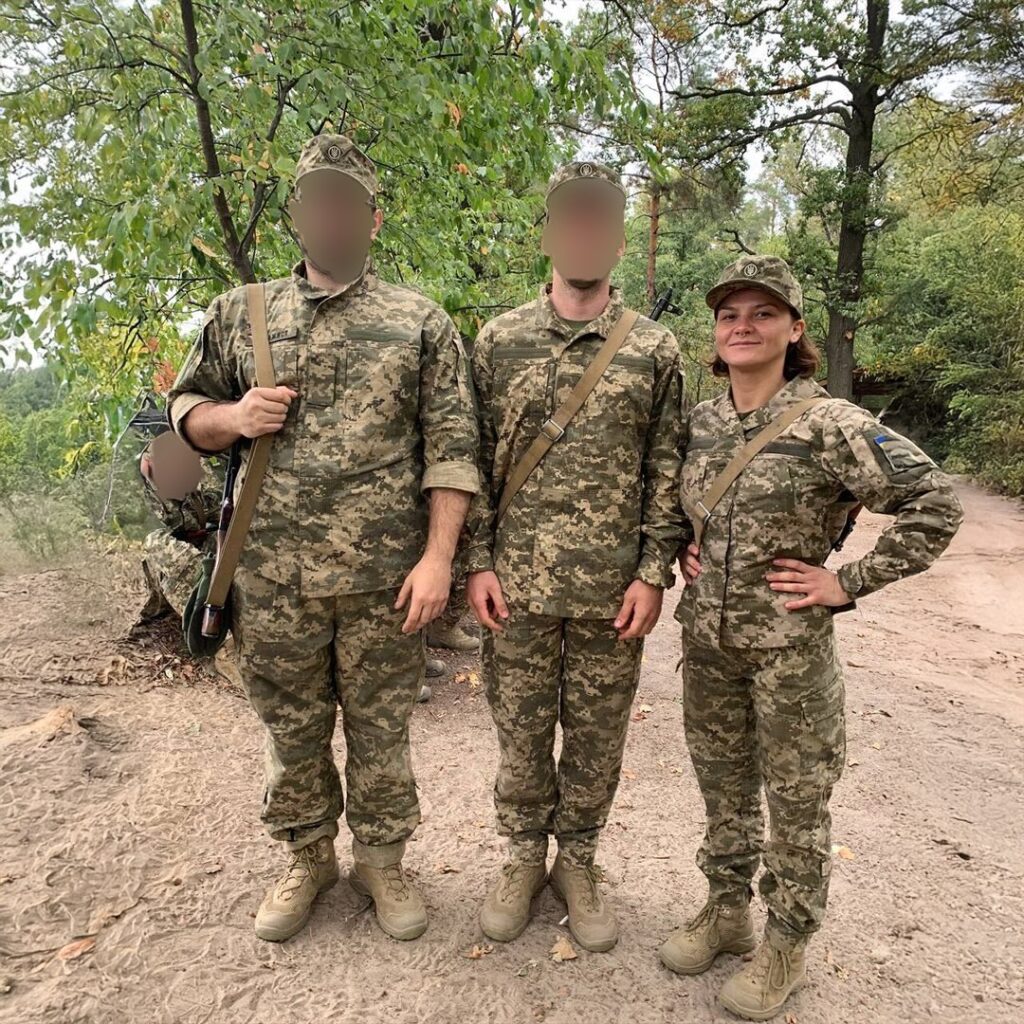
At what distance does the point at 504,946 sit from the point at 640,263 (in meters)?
22.4

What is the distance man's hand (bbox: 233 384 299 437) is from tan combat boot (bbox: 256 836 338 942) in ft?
5.20

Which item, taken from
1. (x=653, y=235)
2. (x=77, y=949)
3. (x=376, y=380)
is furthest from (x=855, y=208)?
(x=77, y=949)

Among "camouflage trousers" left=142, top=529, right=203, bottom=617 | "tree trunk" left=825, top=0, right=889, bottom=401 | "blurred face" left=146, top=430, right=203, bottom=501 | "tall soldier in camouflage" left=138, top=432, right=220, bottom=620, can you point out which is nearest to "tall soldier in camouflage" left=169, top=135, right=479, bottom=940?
"blurred face" left=146, top=430, right=203, bottom=501

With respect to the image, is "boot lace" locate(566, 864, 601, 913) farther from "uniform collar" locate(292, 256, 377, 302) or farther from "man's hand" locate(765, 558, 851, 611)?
"uniform collar" locate(292, 256, 377, 302)

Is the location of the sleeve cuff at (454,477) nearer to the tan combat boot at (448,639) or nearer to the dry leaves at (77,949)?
the dry leaves at (77,949)

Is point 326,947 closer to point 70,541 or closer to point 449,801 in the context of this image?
point 449,801

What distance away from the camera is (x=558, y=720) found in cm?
Result: 288

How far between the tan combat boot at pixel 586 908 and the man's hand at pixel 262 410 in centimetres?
195

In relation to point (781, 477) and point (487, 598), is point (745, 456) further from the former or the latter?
point (487, 598)

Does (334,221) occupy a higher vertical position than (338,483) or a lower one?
higher

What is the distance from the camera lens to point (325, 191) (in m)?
2.43

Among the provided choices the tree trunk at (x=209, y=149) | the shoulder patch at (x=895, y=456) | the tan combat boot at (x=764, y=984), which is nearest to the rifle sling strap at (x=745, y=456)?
the shoulder patch at (x=895, y=456)

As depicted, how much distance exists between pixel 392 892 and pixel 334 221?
2.41m

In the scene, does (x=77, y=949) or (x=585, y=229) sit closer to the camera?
(x=585, y=229)
